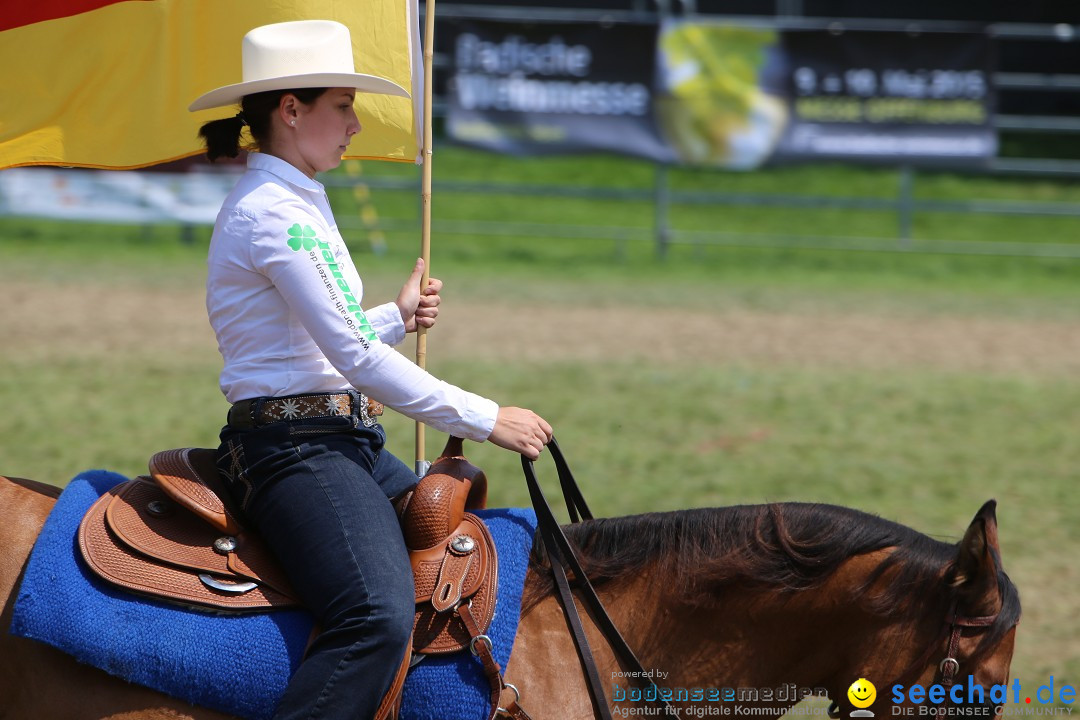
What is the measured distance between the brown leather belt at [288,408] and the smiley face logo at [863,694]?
Result: 4.48 feet

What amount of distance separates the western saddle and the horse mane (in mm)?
198

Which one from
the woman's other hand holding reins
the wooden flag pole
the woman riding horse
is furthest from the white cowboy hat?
the woman's other hand holding reins

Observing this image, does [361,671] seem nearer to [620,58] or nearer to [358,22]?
[358,22]

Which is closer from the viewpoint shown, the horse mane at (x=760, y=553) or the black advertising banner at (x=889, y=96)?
the horse mane at (x=760, y=553)

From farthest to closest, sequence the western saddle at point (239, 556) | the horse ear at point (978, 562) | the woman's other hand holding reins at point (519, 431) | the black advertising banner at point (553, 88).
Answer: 1. the black advertising banner at point (553, 88)
2. the woman's other hand holding reins at point (519, 431)
3. the western saddle at point (239, 556)
4. the horse ear at point (978, 562)

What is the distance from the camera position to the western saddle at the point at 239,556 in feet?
8.46

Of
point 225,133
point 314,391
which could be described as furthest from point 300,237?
point 225,133

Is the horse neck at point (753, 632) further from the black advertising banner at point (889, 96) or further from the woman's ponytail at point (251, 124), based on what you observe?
the black advertising banner at point (889, 96)

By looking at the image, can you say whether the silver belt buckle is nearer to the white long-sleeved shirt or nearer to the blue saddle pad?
the white long-sleeved shirt

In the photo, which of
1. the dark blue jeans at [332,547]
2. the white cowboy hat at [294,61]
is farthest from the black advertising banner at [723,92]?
the dark blue jeans at [332,547]

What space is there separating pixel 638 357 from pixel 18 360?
5.49m

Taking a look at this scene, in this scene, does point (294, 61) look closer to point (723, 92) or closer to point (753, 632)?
point (753, 632)

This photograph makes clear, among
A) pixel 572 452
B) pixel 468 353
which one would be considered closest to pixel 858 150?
pixel 468 353

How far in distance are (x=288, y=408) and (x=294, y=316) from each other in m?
0.22
